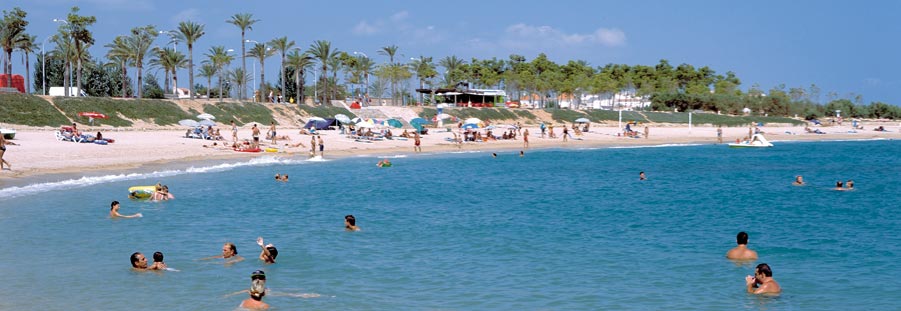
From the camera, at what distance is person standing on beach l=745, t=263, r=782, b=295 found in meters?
15.6

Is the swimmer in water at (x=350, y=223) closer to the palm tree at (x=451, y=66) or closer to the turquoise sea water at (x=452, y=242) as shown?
the turquoise sea water at (x=452, y=242)

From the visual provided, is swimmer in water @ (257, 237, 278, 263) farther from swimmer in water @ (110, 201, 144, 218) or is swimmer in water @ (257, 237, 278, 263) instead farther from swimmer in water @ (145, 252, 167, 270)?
swimmer in water @ (110, 201, 144, 218)

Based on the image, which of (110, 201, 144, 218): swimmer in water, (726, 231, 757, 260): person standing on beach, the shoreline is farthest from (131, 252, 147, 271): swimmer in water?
the shoreline

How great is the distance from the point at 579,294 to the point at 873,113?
14617 cm

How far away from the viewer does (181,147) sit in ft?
156

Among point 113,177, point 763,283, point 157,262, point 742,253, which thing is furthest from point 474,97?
point 763,283

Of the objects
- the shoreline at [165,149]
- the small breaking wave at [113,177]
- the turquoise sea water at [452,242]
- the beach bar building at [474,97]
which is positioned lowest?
the turquoise sea water at [452,242]

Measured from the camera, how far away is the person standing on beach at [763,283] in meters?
15.6

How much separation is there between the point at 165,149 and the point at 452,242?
2902cm

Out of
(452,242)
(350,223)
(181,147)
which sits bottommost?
(452,242)

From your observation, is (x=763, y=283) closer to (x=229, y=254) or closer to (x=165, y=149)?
(x=229, y=254)

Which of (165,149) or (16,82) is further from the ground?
(16,82)

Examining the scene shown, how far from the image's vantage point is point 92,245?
20.0 m

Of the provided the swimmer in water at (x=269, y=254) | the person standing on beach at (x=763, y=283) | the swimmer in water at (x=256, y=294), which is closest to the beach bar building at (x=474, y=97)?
the swimmer in water at (x=269, y=254)
